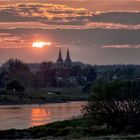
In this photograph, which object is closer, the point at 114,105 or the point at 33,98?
the point at 114,105

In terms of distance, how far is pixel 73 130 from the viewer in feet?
167

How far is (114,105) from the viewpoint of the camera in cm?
4991

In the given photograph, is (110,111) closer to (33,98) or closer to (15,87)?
(33,98)

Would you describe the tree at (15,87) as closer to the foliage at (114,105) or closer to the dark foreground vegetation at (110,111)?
the dark foreground vegetation at (110,111)

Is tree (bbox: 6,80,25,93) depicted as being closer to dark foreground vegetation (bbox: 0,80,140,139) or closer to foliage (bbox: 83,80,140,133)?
dark foreground vegetation (bbox: 0,80,140,139)

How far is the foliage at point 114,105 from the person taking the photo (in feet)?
161

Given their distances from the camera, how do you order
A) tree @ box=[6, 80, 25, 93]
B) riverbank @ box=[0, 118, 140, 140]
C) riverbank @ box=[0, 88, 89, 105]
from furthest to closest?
tree @ box=[6, 80, 25, 93] < riverbank @ box=[0, 88, 89, 105] < riverbank @ box=[0, 118, 140, 140]

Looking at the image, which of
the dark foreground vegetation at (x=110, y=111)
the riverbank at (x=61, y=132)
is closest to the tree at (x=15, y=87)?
the riverbank at (x=61, y=132)

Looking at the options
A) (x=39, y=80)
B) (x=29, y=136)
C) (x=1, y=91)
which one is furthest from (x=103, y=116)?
(x=39, y=80)

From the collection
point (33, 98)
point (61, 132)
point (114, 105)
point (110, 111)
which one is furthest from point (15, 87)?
point (114, 105)


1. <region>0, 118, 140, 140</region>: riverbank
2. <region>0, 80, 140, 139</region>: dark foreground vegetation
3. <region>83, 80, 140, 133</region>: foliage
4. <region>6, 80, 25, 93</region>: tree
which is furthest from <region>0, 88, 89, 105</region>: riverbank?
<region>83, 80, 140, 133</region>: foliage

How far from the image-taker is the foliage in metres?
49.1

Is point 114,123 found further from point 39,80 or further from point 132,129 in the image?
point 39,80

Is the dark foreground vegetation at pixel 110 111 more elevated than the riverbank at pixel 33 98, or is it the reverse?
the riverbank at pixel 33 98
